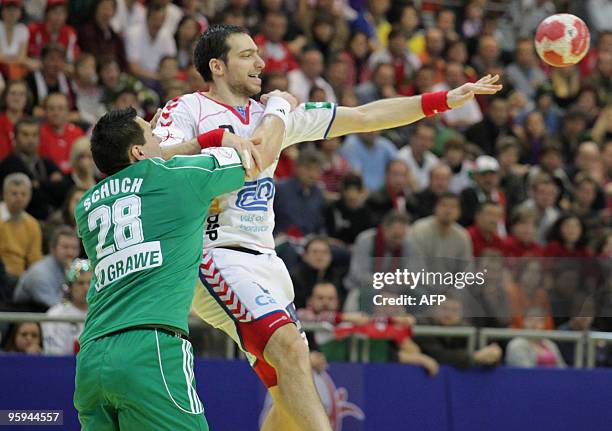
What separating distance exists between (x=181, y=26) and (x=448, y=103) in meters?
7.67

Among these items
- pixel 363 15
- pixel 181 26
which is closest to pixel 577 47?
pixel 181 26

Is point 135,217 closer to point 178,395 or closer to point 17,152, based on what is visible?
point 178,395

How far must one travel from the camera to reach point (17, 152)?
1153cm

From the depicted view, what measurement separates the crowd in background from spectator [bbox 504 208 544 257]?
0.02 metres

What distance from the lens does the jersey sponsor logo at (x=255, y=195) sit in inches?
273

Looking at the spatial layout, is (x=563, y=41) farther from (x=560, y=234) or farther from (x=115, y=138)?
(x=560, y=234)

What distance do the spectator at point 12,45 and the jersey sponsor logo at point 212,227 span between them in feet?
22.2

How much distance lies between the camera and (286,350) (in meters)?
6.58

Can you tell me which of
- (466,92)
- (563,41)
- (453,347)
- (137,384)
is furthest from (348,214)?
(137,384)

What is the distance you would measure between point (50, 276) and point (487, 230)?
479cm

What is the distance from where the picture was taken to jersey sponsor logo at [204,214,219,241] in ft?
22.7

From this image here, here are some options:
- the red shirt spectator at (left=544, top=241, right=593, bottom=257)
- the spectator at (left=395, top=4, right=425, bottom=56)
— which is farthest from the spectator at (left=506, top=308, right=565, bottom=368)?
the spectator at (left=395, top=4, right=425, bottom=56)

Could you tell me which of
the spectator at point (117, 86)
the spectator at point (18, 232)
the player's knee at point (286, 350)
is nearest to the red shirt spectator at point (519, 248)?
the spectator at point (117, 86)

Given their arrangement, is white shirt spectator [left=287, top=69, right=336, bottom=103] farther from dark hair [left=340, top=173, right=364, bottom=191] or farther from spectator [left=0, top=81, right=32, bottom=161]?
spectator [left=0, top=81, right=32, bottom=161]
